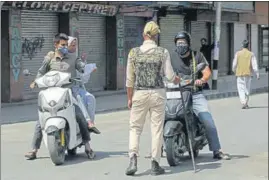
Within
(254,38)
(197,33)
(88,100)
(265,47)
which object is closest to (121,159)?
(88,100)

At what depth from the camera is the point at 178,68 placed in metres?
9.41

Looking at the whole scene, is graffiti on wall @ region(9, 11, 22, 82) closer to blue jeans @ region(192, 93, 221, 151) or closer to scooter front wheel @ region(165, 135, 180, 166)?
blue jeans @ region(192, 93, 221, 151)

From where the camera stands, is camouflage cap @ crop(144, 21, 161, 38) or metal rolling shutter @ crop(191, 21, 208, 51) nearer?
camouflage cap @ crop(144, 21, 161, 38)

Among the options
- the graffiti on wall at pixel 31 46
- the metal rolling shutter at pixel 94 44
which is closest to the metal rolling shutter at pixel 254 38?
the metal rolling shutter at pixel 94 44

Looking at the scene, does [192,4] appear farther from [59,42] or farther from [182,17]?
[59,42]

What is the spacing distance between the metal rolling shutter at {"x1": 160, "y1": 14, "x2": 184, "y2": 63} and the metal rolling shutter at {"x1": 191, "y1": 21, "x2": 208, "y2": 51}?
3.70 ft

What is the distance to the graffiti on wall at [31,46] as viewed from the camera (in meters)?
20.0

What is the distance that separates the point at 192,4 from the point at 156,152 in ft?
64.2

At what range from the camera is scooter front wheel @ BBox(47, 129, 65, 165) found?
30.3 ft

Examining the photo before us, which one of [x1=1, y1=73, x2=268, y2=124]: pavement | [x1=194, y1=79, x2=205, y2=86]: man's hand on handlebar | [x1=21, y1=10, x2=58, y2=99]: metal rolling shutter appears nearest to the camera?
[x1=194, y1=79, x2=205, y2=86]: man's hand on handlebar

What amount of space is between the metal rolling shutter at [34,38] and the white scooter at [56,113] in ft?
34.3

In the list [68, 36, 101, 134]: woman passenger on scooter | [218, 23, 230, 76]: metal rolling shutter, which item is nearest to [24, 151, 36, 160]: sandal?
[68, 36, 101, 134]: woman passenger on scooter

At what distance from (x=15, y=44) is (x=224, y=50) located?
15.2m

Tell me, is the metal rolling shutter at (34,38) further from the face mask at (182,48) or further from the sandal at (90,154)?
the face mask at (182,48)
